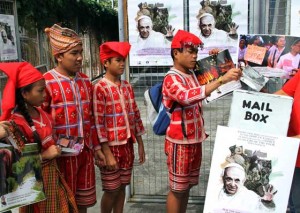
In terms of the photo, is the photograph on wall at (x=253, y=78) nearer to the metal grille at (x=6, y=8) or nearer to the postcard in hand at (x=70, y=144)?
the postcard in hand at (x=70, y=144)

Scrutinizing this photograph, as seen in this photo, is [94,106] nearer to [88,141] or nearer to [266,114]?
[88,141]

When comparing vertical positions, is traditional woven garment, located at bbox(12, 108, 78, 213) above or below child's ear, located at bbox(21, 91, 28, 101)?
below

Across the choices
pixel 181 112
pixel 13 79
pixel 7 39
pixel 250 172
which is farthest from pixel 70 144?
pixel 7 39

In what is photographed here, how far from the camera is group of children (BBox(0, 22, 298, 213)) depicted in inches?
91.4

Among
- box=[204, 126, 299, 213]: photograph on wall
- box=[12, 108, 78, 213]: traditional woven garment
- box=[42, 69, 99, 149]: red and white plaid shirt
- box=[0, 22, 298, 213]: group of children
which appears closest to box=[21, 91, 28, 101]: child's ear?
box=[0, 22, 298, 213]: group of children

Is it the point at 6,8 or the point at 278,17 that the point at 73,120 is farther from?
the point at 6,8

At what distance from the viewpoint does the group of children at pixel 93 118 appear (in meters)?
2.32

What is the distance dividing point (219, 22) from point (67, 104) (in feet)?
5.09

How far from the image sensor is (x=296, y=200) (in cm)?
246

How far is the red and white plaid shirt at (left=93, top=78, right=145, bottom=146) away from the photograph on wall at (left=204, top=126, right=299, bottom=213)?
0.90 meters

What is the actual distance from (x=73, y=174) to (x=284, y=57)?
5.84 ft

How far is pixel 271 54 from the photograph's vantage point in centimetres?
296

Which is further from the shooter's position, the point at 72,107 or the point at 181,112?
the point at 181,112

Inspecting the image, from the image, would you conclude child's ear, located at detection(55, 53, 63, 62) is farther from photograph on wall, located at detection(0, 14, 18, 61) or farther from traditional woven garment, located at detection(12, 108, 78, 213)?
photograph on wall, located at detection(0, 14, 18, 61)
